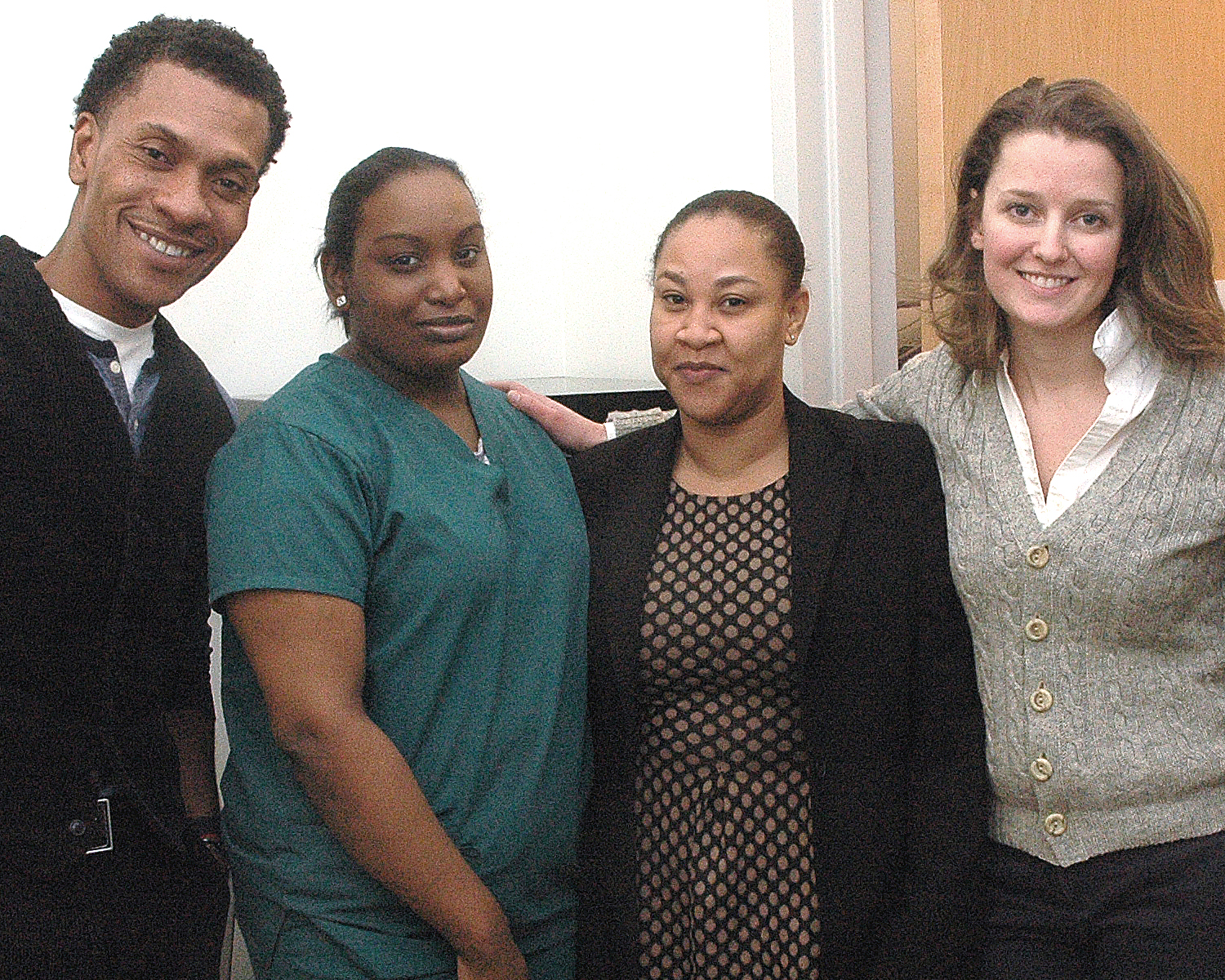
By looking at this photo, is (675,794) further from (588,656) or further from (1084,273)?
(1084,273)

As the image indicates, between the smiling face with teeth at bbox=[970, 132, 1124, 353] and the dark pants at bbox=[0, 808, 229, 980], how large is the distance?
3.73ft

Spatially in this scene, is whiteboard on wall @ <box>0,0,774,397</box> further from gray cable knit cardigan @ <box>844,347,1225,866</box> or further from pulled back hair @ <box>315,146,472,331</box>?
gray cable knit cardigan @ <box>844,347,1225,866</box>

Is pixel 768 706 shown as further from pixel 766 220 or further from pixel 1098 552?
pixel 766 220

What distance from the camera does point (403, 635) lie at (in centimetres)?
126

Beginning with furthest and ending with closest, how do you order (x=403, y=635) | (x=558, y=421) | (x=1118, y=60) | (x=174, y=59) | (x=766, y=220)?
(x=1118, y=60) < (x=558, y=421) < (x=766, y=220) < (x=174, y=59) < (x=403, y=635)

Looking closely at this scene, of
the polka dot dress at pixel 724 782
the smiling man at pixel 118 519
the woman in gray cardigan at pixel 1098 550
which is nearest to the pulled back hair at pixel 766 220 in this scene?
the woman in gray cardigan at pixel 1098 550

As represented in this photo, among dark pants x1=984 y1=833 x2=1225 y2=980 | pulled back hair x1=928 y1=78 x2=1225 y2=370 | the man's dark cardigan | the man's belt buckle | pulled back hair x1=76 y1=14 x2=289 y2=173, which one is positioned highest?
pulled back hair x1=76 y1=14 x2=289 y2=173

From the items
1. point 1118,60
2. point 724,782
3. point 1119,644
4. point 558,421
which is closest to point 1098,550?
point 1119,644

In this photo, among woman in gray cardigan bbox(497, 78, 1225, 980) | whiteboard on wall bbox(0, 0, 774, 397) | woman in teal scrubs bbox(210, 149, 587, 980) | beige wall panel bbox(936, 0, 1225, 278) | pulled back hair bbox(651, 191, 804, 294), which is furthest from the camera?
beige wall panel bbox(936, 0, 1225, 278)

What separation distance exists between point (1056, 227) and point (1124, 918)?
0.74 meters

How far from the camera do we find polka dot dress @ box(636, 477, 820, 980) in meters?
1.38

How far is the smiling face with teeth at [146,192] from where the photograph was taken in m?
1.34

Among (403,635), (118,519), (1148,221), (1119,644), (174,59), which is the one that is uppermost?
(174,59)

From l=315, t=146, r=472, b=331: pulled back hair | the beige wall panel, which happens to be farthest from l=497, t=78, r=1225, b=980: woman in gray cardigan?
→ the beige wall panel
